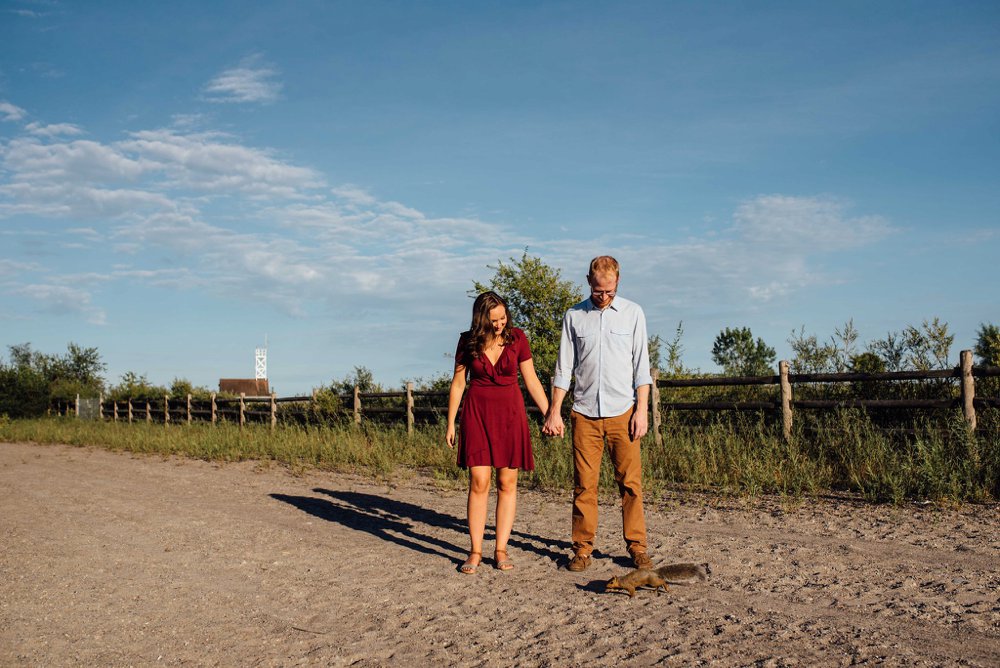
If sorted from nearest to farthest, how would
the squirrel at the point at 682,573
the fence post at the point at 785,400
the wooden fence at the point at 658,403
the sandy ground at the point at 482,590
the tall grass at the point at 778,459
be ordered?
the sandy ground at the point at 482,590 → the squirrel at the point at 682,573 → the tall grass at the point at 778,459 → the wooden fence at the point at 658,403 → the fence post at the point at 785,400

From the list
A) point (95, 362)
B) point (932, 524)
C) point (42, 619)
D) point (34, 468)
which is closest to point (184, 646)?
point (42, 619)

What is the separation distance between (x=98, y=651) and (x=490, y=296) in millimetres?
3210

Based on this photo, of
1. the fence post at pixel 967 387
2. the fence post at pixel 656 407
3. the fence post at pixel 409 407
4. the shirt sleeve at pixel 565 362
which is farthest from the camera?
the fence post at pixel 409 407

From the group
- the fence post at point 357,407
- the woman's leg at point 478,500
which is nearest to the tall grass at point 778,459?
the fence post at point 357,407

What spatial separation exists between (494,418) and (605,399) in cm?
81

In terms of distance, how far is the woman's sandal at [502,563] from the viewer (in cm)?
556

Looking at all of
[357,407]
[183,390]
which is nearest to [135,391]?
[183,390]

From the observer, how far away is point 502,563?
18.3 feet

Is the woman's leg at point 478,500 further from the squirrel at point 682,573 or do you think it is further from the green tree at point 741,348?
the green tree at point 741,348

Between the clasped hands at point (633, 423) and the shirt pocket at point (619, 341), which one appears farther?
the shirt pocket at point (619, 341)

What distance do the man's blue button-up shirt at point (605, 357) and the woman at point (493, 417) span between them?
0.99ft

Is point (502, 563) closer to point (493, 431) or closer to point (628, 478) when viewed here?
point (493, 431)

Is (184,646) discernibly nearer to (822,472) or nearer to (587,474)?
(587,474)

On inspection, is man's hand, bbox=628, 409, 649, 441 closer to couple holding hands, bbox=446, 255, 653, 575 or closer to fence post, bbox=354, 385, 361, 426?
couple holding hands, bbox=446, 255, 653, 575
